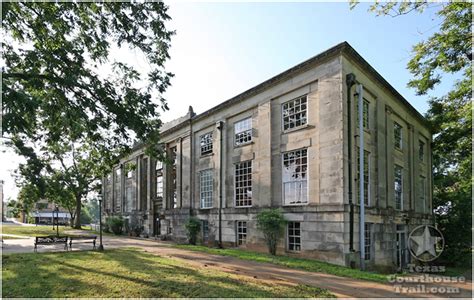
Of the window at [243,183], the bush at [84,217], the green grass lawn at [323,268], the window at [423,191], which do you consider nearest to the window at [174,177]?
the window at [243,183]

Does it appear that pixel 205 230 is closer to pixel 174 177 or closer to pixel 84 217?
pixel 174 177

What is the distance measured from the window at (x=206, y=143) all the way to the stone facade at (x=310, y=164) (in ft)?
0.55

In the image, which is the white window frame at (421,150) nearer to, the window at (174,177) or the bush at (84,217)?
the window at (174,177)

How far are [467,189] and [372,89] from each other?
39.9ft

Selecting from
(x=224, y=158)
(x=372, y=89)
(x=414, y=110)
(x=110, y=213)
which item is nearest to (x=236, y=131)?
(x=224, y=158)

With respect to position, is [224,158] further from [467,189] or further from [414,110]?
[467,189]

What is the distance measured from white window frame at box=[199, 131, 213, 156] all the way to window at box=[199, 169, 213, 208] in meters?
1.54

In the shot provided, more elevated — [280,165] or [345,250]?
[280,165]

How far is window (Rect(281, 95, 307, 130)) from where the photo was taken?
61.2 ft

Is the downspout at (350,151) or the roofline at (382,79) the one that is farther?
the roofline at (382,79)

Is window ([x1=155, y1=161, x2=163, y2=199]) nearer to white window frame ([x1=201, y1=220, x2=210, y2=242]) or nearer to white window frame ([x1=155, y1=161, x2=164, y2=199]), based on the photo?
white window frame ([x1=155, y1=161, x2=164, y2=199])

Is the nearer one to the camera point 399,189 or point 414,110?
point 399,189

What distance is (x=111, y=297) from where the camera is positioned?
8.30 meters

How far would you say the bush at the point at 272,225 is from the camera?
59.1 feet
